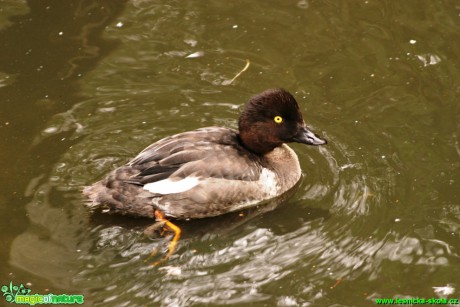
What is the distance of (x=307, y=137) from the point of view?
757 centimetres

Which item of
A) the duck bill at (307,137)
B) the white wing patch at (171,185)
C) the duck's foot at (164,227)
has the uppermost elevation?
the duck bill at (307,137)

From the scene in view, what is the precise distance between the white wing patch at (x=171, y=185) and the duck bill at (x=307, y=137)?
3.98ft

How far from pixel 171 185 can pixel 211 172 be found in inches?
Answer: 16.3

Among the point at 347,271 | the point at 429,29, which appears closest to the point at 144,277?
the point at 347,271

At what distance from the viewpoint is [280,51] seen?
9.49 meters

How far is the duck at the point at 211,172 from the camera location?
7027 mm

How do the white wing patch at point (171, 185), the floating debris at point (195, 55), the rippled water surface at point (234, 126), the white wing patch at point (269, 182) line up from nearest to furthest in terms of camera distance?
the rippled water surface at point (234, 126) → the white wing patch at point (171, 185) → the white wing patch at point (269, 182) → the floating debris at point (195, 55)

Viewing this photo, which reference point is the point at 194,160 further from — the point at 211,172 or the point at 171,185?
the point at 171,185

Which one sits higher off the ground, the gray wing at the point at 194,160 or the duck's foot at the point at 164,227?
the gray wing at the point at 194,160

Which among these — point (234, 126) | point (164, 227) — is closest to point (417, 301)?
point (164, 227)

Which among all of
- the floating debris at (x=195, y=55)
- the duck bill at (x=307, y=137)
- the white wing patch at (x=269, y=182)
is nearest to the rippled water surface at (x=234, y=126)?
the floating debris at (x=195, y=55)

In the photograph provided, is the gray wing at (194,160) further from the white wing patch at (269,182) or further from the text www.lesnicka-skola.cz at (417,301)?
the text www.lesnicka-skola.cz at (417,301)

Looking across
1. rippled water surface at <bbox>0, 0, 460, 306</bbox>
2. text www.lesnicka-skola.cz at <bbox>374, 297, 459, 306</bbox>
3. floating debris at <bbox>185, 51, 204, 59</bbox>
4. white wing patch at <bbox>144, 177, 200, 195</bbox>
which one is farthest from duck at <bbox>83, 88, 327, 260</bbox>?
floating debris at <bbox>185, 51, 204, 59</bbox>

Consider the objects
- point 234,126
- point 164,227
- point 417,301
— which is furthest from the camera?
point 234,126
